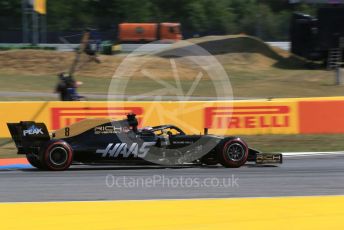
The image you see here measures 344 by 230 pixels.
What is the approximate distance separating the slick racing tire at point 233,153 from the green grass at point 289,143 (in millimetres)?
3751

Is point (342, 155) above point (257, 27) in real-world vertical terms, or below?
below

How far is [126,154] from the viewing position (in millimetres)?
11148

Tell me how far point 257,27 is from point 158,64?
70.4 ft

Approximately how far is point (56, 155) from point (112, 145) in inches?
38.4

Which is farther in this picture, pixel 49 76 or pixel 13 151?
pixel 49 76

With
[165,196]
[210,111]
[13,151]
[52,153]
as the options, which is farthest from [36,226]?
[210,111]

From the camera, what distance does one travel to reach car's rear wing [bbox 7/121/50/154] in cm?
1112

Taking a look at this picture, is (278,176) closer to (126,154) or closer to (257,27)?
(126,154)

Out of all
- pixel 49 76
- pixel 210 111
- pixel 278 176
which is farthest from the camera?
pixel 49 76

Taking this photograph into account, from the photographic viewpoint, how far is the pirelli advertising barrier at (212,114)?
15.9 meters

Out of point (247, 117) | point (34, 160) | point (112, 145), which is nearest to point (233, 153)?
point (112, 145)

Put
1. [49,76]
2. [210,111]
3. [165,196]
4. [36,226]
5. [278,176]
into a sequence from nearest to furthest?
1. [36,226]
2. [165,196]
3. [278,176]
4. [210,111]
5. [49,76]

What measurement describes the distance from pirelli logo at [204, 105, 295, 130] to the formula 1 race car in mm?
5044

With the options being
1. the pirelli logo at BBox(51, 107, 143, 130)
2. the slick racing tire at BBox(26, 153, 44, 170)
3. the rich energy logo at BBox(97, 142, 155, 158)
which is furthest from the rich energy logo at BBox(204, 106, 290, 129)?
the slick racing tire at BBox(26, 153, 44, 170)
